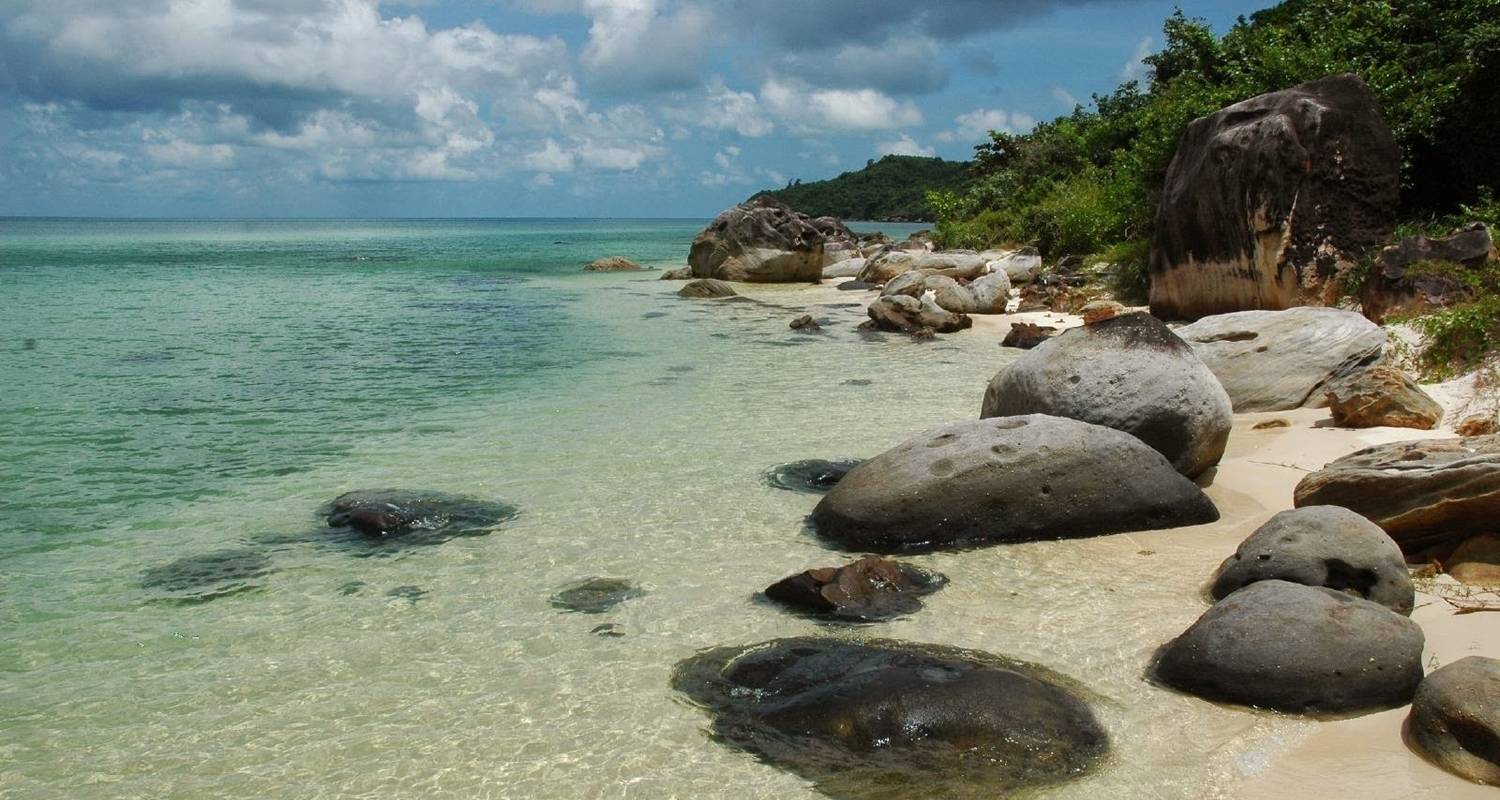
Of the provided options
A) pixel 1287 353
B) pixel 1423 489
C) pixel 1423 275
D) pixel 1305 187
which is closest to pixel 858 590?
pixel 1423 489

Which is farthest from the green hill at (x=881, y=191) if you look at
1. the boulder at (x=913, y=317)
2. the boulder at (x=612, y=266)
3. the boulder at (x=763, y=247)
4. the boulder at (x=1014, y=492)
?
the boulder at (x=1014, y=492)

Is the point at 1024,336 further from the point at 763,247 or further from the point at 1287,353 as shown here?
the point at 763,247

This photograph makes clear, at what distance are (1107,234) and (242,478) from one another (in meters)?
21.0

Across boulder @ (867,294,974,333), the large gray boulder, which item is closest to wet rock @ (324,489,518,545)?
the large gray boulder

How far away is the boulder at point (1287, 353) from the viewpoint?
10.3 meters

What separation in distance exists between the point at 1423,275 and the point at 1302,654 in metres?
9.27

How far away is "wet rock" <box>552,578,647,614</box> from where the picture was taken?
6438mm

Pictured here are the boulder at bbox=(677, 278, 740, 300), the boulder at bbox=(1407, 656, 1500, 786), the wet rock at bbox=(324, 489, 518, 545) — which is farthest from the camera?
the boulder at bbox=(677, 278, 740, 300)

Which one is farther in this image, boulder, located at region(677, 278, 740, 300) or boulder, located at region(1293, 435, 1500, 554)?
boulder, located at region(677, 278, 740, 300)

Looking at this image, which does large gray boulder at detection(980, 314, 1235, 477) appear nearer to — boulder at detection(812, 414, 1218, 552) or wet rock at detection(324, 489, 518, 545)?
boulder at detection(812, 414, 1218, 552)

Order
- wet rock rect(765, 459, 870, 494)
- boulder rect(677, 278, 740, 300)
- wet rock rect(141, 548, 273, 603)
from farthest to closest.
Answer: boulder rect(677, 278, 740, 300) < wet rock rect(765, 459, 870, 494) < wet rock rect(141, 548, 273, 603)

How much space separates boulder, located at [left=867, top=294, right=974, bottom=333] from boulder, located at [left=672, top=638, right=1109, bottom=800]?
48.4 feet

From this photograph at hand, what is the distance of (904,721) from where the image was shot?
15.5 ft

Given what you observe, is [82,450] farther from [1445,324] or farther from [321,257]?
[321,257]
